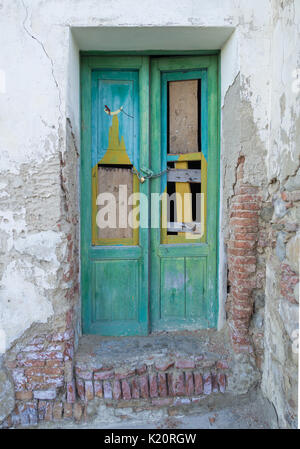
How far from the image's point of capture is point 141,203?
2826mm

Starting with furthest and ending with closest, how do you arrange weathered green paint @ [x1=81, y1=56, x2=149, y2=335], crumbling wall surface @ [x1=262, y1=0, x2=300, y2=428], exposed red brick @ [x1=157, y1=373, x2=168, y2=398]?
weathered green paint @ [x1=81, y1=56, x2=149, y2=335], exposed red brick @ [x1=157, y1=373, x2=168, y2=398], crumbling wall surface @ [x1=262, y1=0, x2=300, y2=428]

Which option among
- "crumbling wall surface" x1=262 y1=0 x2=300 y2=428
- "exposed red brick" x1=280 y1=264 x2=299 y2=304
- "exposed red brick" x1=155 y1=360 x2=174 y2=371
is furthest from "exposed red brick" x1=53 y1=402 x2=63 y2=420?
"exposed red brick" x1=280 y1=264 x2=299 y2=304

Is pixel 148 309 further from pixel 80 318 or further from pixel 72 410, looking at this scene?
pixel 72 410

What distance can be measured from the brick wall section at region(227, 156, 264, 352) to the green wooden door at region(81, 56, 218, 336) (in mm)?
343

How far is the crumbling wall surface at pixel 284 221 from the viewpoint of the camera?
1973mm

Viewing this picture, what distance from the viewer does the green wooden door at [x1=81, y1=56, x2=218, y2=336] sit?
2.78 m

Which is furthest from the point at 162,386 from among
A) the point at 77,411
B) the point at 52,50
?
the point at 52,50

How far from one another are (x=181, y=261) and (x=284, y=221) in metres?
0.99

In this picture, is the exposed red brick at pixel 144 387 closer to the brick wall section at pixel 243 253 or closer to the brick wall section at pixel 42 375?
the brick wall section at pixel 42 375

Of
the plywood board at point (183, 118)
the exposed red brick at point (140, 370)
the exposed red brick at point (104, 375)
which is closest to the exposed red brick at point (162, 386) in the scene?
the exposed red brick at point (140, 370)

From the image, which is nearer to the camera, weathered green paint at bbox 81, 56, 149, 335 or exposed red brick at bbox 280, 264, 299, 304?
exposed red brick at bbox 280, 264, 299, 304

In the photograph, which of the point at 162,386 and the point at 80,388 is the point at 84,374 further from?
the point at 162,386

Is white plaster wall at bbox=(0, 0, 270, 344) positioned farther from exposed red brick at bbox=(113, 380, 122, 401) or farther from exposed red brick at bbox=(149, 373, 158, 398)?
exposed red brick at bbox=(149, 373, 158, 398)

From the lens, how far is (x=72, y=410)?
236cm
